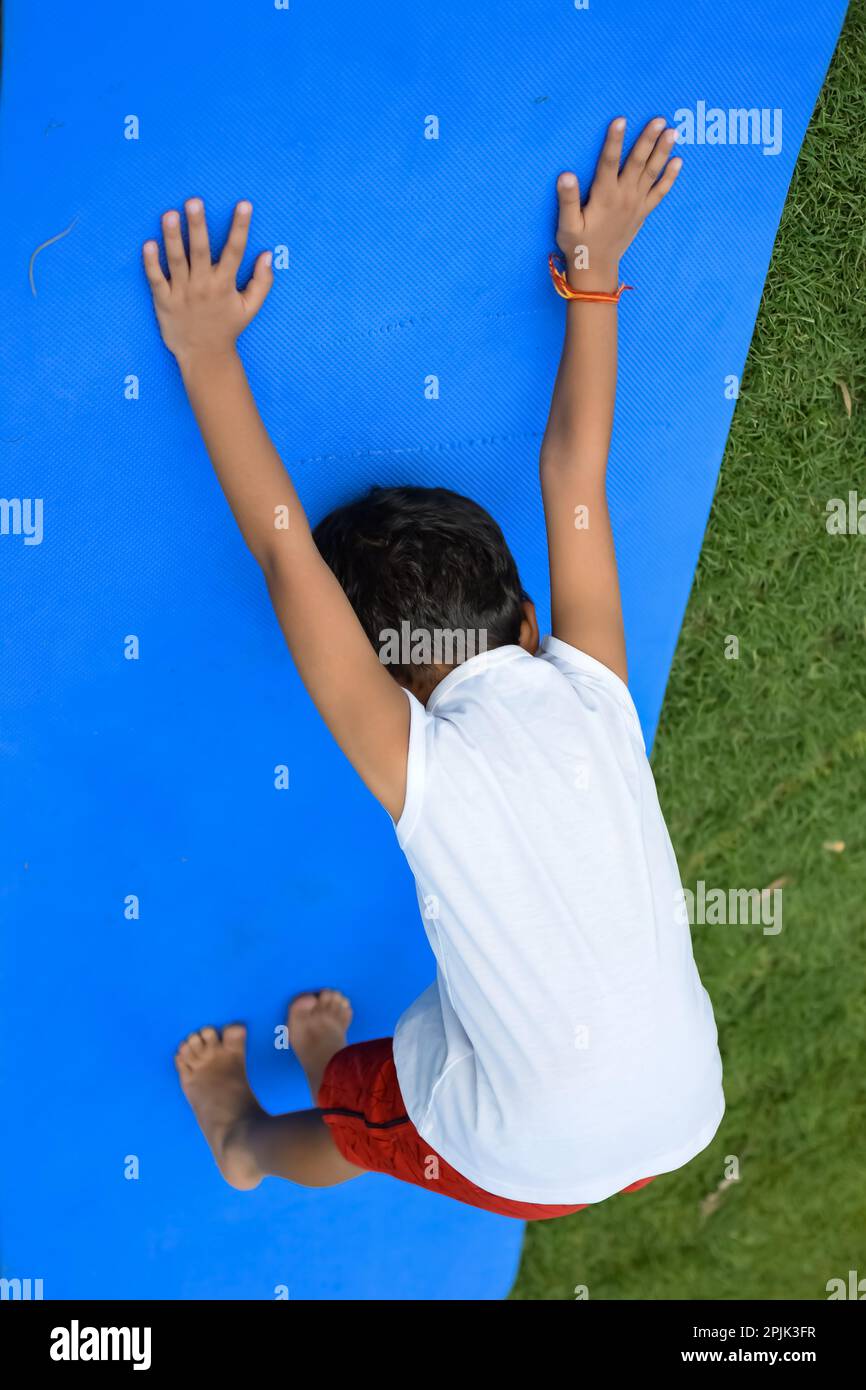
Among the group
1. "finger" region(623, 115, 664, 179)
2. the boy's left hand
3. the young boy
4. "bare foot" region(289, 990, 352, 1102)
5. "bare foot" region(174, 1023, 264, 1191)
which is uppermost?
"finger" region(623, 115, 664, 179)

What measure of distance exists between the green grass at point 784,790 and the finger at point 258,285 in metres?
0.90

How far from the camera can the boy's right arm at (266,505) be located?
1348 mm

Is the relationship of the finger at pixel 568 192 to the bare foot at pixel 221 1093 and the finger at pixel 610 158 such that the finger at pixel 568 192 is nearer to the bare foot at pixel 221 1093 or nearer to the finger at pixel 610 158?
the finger at pixel 610 158

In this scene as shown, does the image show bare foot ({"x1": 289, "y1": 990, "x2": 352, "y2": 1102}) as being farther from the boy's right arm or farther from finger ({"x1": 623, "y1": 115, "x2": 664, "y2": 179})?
finger ({"x1": 623, "y1": 115, "x2": 664, "y2": 179})

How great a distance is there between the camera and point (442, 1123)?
1429 millimetres

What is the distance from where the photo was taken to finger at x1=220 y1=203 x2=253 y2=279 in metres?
1.60

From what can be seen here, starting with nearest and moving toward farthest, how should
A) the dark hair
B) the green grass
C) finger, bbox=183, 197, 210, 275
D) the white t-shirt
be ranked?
the white t-shirt < the dark hair < finger, bbox=183, 197, 210, 275 < the green grass

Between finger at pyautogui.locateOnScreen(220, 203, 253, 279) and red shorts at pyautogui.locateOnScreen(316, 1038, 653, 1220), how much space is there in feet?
4.25

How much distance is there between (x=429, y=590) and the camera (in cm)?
144

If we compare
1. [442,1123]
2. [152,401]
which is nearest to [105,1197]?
[442,1123]

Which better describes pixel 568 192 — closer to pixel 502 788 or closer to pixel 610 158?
pixel 610 158

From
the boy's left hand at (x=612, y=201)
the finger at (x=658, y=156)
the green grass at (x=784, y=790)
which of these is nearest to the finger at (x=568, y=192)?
the boy's left hand at (x=612, y=201)

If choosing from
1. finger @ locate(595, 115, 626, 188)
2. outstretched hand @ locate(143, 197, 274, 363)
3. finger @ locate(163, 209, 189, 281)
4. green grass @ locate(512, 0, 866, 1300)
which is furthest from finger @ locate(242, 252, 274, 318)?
green grass @ locate(512, 0, 866, 1300)
